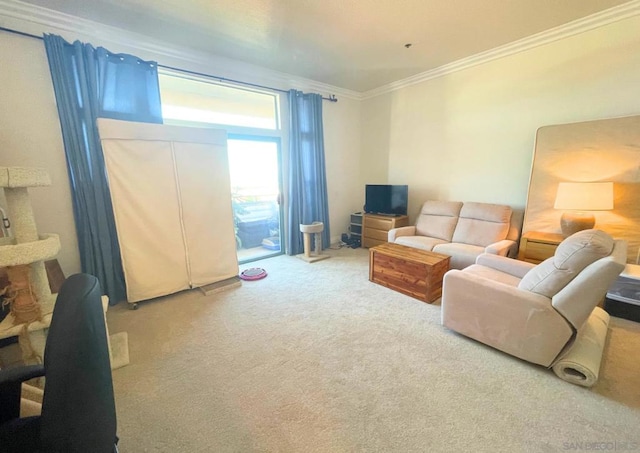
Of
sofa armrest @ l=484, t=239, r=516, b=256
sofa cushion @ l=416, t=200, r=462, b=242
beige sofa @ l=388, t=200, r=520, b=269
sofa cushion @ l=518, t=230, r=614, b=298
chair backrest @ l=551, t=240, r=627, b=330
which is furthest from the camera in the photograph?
sofa cushion @ l=416, t=200, r=462, b=242

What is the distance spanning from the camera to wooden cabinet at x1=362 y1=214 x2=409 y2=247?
436cm

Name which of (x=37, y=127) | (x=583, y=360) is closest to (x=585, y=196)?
(x=583, y=360)

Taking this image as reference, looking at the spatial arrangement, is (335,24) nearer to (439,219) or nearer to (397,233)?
(397,233)

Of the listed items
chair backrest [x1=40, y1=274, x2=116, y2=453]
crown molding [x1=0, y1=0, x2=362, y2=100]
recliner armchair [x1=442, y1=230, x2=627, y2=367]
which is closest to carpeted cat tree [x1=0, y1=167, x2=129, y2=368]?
chair backrest [x1=40, y1=274, x2=116, y2=453]

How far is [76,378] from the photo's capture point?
706 millimetres

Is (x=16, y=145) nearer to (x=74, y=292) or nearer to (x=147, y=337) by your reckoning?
(x=147, y=337)

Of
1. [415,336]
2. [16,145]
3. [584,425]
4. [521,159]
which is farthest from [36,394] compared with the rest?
[521,159]

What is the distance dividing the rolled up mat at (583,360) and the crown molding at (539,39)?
2982 millimetres

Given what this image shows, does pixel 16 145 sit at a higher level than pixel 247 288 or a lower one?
higher

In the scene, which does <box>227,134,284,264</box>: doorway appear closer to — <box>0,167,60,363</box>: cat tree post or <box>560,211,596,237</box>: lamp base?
<box>0,167,60,363</box>: cat tree post

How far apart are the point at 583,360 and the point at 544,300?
39 cm

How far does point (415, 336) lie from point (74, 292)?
86.6 inches

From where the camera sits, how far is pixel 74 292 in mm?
771

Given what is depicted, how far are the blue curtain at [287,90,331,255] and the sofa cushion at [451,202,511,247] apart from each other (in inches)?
86.3
